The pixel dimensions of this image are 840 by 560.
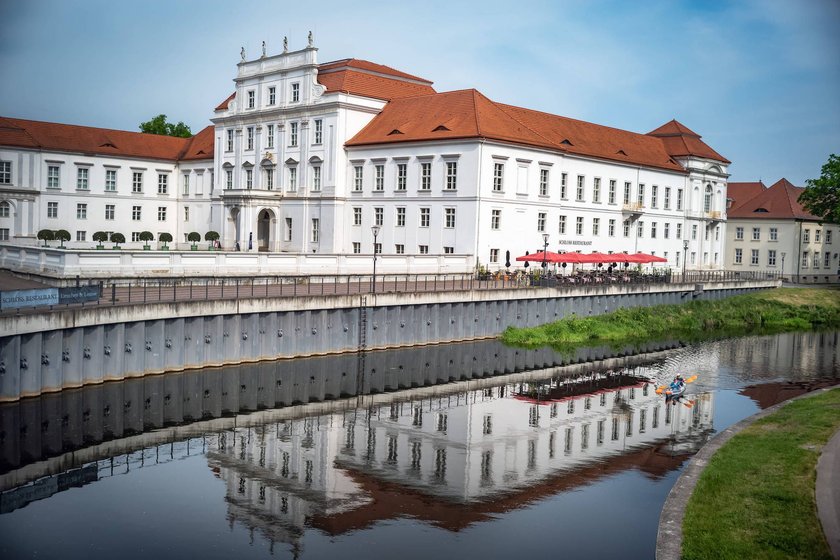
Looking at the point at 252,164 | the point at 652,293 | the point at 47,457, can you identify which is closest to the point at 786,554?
the point at 47,457

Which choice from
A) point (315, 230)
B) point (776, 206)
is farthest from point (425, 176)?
point (776, 206)

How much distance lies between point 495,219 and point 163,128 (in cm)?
6573

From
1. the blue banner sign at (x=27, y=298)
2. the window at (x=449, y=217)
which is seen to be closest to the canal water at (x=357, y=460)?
the blue banner sign at (x=27, y=298)

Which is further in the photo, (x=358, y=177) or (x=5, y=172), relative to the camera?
(x=5, y=172)

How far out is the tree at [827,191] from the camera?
84125 millimetres

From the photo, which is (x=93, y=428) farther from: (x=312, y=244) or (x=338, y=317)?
(x=312, y=244)

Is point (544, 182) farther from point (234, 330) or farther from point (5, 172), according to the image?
point (5, 172)

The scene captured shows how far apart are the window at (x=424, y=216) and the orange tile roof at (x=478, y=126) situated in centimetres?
512

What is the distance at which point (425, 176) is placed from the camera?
6556 centimetres

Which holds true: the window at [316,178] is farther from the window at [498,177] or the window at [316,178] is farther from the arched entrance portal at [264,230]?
the window at [498,177]

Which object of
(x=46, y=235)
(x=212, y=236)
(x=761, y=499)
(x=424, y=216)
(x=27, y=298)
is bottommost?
(x=761, y=499)

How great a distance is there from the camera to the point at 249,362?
38.6 meters

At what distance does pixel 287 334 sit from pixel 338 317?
3.13 metres

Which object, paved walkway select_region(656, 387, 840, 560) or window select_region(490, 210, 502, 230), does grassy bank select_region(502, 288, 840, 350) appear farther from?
paved walkway select_region(656, 387, 840, 560)
